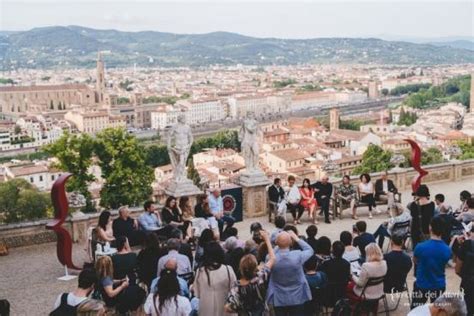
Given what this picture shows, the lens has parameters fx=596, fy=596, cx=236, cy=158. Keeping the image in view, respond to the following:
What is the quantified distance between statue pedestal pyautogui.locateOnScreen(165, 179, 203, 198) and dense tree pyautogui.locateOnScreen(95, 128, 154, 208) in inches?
637

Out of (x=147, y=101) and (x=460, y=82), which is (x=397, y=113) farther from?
(x=147, y=101)

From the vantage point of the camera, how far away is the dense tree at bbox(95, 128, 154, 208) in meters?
25.2

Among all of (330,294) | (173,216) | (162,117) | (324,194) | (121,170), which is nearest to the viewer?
(330,294)

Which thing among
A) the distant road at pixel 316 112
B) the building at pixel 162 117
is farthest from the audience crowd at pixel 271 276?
the building at pixel 162 117

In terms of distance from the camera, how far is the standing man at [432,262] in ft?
14.4

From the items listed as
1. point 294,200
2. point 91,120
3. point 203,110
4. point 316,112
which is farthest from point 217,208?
point 316,112

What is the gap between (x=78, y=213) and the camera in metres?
8.55

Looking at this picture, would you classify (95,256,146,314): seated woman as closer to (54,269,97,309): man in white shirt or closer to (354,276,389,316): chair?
(54,269,97,309): man in white shirt

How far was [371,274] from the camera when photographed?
466 cm

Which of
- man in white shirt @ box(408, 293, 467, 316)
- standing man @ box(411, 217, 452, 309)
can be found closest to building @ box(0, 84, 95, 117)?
standing man @ box(411, 217, 452, 309)

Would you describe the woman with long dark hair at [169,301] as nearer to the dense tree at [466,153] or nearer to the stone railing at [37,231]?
the stone railing at [37,231]

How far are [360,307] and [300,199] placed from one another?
4.04 metres

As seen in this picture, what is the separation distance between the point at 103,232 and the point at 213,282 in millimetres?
2417

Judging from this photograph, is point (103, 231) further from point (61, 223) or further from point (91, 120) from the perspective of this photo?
point (91, 120)
